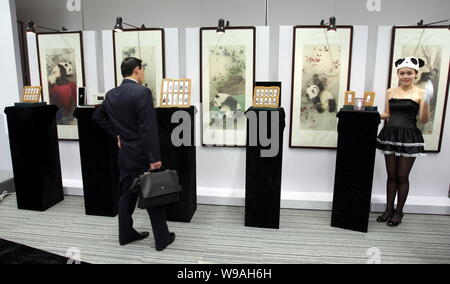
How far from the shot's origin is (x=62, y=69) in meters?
4.44

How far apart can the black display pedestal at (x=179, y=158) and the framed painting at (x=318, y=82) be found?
144 centimetres

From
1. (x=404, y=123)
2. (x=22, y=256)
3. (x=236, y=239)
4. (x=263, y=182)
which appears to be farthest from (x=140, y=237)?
(x=404, y=123)

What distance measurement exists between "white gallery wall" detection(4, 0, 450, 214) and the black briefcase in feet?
5.01

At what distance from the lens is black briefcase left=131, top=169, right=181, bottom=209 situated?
8.75 feet

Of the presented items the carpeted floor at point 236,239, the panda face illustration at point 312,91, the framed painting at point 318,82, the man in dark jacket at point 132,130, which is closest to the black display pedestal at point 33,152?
the carpeted floor at point 236,239

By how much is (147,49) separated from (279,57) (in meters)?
1.76

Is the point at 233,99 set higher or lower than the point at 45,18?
lower

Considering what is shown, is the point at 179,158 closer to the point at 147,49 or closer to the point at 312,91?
the point at 147,49

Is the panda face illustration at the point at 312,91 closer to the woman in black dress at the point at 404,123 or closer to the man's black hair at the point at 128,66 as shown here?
the woman in black dress at the point at 404,123

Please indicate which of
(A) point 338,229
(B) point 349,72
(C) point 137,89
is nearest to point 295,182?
(A) point 338,229

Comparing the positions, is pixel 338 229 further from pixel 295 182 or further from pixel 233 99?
pixel 233 99

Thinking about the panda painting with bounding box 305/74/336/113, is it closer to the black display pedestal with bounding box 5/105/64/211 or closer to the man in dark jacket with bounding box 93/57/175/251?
the man in dark jacket with bounding box 93/57/175/251
